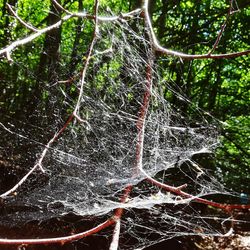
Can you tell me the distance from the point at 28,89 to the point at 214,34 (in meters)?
4.39

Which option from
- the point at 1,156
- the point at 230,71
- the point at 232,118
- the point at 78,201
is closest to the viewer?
the point at 78,201

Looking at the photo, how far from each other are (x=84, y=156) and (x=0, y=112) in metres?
3.49

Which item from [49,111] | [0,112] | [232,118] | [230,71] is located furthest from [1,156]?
[230,71]

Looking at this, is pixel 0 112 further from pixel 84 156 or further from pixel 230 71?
pixel 230 71

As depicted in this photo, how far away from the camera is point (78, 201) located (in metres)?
3.07

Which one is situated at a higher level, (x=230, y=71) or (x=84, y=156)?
(x=230, y=71)

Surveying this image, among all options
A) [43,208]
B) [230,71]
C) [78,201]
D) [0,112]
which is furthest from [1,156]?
[230,71]

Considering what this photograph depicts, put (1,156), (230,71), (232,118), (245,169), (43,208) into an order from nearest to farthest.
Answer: (43,208)
(1,156)
(245,169)
(232,118)
(230,71)

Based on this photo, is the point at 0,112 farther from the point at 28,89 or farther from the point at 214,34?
the point at 214,34

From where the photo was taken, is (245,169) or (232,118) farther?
(232,118)

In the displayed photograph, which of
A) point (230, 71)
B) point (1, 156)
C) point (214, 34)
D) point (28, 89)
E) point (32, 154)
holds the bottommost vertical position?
point (1, 156)

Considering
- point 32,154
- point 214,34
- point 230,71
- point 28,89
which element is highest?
point 214,34

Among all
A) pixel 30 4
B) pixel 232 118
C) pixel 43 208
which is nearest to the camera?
pixel 43 208

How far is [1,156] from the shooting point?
6621mm
